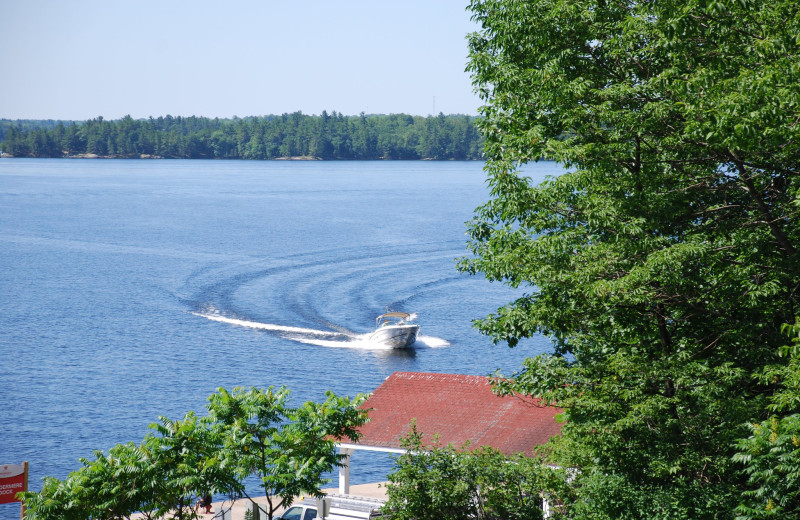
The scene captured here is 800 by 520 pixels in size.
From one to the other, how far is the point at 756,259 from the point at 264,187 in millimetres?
144961

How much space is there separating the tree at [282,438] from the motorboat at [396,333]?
33.2m

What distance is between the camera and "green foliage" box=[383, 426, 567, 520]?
17.1m

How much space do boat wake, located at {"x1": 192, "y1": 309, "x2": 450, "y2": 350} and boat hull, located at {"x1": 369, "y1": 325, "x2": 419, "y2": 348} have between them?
302 mm

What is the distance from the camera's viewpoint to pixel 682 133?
15.2 m

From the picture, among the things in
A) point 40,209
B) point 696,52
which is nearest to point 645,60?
point 696,52

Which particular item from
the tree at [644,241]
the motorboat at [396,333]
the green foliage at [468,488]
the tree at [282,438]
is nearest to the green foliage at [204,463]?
the tree at [282,438]

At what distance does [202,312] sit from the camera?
5878 cm

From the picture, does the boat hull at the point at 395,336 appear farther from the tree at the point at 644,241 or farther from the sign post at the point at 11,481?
the sign post at the point at 11,481

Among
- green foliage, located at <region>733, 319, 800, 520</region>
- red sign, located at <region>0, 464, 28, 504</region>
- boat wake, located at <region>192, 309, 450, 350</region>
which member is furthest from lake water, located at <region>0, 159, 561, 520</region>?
green foliage, located at <region>733, 319, 800, 520</region>

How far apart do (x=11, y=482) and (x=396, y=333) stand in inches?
1405

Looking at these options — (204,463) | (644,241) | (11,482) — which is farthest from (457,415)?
(11,482)

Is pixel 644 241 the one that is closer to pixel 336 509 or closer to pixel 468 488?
pixel 468 488

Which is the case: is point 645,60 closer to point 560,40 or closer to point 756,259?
point 560,40

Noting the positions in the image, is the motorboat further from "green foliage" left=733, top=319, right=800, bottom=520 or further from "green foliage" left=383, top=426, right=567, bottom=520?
"green foliage" left=733, top=319, right=800, bottom=520
